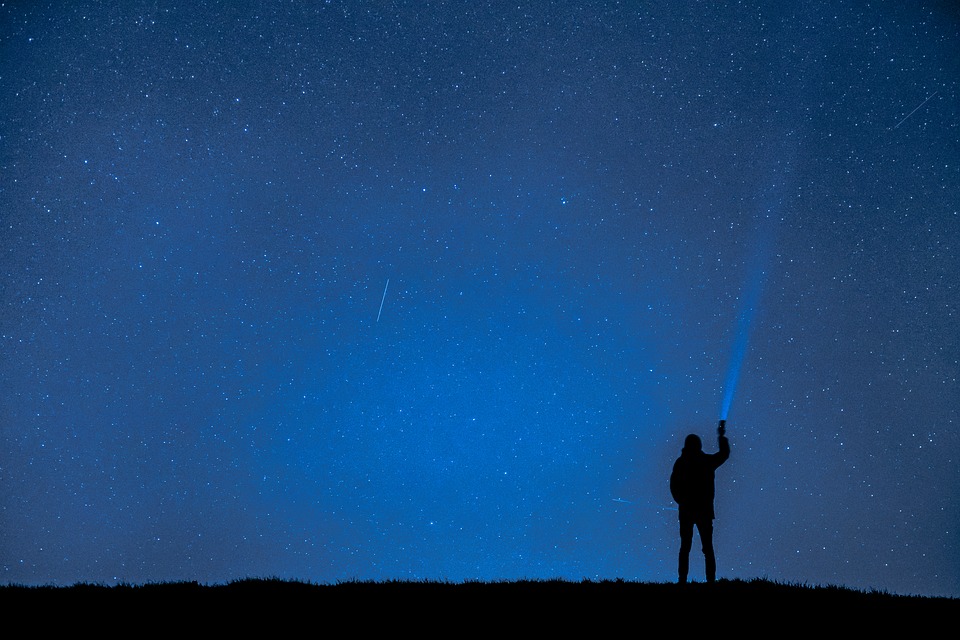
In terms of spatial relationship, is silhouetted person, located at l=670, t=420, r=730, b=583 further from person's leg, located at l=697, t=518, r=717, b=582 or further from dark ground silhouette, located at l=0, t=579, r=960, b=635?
dark ground silhouette, located at l=0, t=579, r=960, b=635

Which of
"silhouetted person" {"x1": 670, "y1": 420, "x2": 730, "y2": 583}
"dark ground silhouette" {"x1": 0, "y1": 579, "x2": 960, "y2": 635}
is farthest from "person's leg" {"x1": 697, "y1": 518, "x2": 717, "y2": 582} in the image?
"dark ground silhouette" {"x1": 0, "y1": 579, "x2": 960, "y2": 635}

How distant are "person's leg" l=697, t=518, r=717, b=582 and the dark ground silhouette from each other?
61 centimetres

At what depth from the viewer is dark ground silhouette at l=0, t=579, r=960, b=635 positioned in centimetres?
460

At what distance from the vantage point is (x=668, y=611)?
487 centimetres

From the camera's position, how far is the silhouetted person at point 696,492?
21.4ft

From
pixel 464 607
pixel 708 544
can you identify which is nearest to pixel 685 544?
pixel 708 544

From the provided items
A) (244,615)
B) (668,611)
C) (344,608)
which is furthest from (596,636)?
(244,615)

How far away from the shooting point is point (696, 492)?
6520mm

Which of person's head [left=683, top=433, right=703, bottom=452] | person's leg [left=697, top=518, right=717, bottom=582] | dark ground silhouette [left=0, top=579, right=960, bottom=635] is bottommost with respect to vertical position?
dark ground silhouette [left=0, top=579, right=960, bottom=635]

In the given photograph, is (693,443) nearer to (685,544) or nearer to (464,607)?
(685,544)

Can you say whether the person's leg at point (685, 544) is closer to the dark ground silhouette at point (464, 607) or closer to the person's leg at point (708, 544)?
the person's leg at point (708, 544)

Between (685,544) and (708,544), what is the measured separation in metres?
0.23

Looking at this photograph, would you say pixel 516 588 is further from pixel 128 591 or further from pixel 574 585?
pixel 128 591

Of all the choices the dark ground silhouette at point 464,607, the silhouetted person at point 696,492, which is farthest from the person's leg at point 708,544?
the dark ground silhouette at point 464,607
